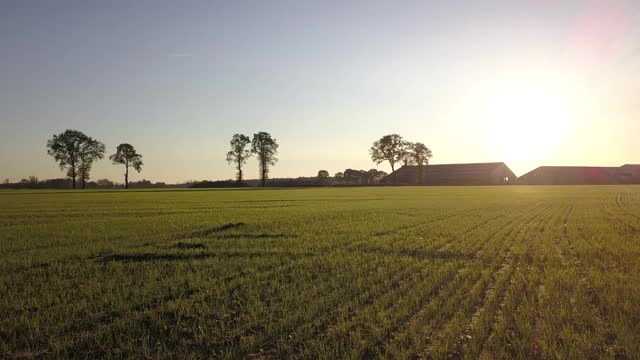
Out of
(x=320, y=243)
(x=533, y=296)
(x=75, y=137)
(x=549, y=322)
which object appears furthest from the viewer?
(x=75, y=137)

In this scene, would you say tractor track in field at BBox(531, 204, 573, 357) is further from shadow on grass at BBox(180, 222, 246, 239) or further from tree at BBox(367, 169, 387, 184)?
tree at BBox(367, 169, 387, 184)

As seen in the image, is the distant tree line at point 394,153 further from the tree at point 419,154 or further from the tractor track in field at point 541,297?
the tractor track in field at point 541,297

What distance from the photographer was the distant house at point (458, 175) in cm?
13812

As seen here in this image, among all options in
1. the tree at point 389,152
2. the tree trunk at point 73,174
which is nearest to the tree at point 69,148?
the tree trunk at point 73,174

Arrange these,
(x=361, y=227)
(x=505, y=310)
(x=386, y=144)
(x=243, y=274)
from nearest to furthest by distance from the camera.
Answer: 1. (x=505, y=310)
2. (x=243, y=274)
3. (x=361, y=227)
4. (x=386, y=144)

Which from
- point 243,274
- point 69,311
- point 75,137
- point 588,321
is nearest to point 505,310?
point 588,321

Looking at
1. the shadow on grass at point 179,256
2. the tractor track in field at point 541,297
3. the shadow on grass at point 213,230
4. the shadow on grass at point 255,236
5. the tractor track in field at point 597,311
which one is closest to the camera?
the tractor track in field at point 597,311

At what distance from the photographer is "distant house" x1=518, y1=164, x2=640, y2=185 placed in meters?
135

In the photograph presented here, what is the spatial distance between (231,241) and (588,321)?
40.7 feet

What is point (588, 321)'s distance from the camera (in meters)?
6.77

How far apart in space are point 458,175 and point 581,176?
3849 centimetres

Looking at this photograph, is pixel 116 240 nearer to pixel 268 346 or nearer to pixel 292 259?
pixel 292 259

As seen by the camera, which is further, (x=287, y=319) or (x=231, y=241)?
(x=231, y=241)

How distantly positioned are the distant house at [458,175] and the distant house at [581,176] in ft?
26.1
